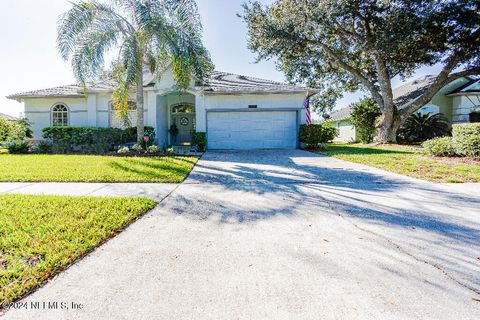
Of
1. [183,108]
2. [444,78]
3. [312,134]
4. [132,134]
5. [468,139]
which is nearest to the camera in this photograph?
[468,139]

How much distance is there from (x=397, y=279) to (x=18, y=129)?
53.3 ft

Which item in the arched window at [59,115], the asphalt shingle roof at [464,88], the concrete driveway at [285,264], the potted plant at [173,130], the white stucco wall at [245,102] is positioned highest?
the asphalt shingle roof at [464,88]

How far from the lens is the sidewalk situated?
5222 millimetres

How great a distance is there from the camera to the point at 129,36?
1003 cm

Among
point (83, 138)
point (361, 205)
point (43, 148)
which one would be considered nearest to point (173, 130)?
point (83, 138)

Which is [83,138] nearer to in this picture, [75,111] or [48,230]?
[75,111]

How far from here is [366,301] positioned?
6.44 feet

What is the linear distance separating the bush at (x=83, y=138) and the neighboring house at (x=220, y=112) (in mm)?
1777

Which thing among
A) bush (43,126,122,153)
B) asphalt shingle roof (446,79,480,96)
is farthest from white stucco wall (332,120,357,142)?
bush (43,126,122,153)

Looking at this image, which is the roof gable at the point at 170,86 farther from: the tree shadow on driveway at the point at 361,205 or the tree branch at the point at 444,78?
the tree shadow on driveway at the point at 361,205

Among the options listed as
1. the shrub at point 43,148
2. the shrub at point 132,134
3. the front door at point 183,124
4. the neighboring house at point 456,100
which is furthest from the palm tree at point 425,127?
the shrub at point 43,148

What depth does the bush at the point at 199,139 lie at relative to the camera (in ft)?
46.6

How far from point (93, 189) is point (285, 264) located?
185 inches

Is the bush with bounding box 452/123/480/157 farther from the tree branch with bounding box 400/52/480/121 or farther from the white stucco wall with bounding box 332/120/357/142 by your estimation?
the white stucco wall with bounding box 332/120/357/142
